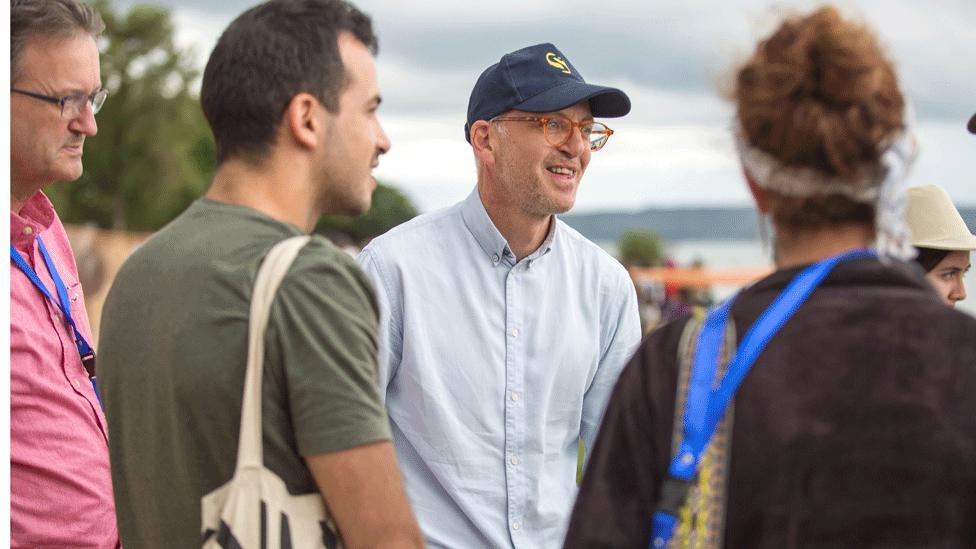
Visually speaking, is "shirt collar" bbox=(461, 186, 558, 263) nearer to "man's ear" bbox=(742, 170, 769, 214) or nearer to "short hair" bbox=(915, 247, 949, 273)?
"short hair" bbox=(915, 247, 949, 273)

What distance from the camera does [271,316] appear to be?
7.00 ft

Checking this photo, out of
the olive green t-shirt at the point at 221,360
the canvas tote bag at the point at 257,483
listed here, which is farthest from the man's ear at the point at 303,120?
the canvas tote bag at the point at 257,483

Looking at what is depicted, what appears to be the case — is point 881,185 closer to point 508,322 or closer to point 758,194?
point 758,194

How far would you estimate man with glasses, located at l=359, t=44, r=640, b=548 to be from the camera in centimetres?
366

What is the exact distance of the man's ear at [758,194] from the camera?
2.13 m

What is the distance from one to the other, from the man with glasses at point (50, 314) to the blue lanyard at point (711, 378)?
5.41ft

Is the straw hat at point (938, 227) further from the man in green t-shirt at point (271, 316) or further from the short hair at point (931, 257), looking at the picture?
the man in green t-shirt at point (271, 316)

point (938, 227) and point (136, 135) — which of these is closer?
point (938, 227)

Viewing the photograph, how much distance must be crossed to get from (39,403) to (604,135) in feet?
6.85

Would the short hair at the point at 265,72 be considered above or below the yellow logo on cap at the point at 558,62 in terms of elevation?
above

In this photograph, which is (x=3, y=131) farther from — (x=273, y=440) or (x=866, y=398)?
(x=866, y=398)

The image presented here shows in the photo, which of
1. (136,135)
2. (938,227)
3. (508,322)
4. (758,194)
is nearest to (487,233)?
(508,322)

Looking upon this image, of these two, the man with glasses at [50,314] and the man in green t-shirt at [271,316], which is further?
the man with glasses at [50,314]

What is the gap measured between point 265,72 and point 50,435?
49.6 inches
